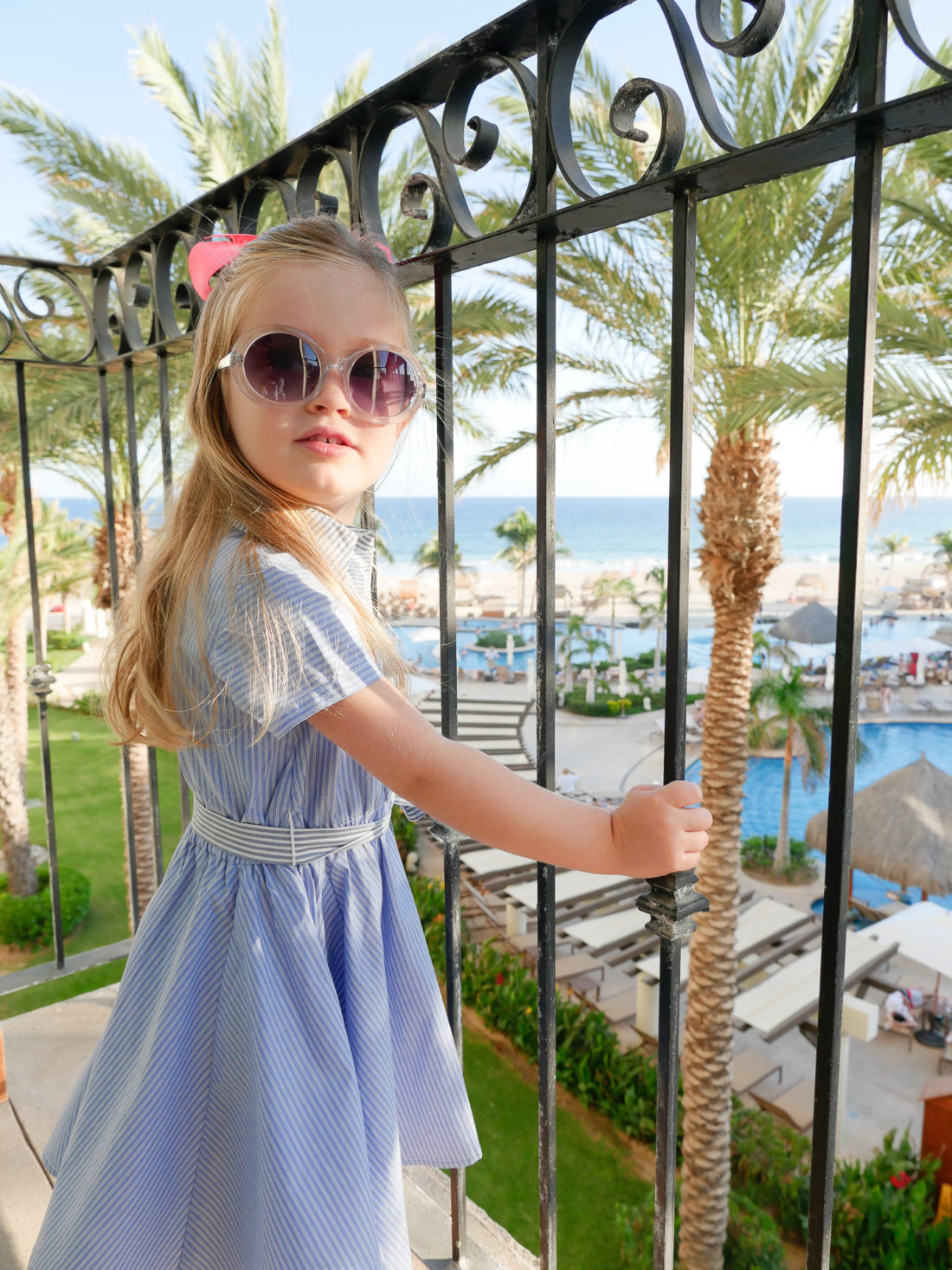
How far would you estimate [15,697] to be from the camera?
11711mm

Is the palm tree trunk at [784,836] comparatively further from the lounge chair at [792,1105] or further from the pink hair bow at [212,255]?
the pink hair bow at [212,255]

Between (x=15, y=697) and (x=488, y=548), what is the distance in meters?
54.8

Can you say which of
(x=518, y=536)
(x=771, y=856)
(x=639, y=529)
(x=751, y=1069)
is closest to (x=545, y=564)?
(x=751, y=1069)

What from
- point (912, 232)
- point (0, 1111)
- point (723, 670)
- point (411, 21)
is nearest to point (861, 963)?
point (723, 670)

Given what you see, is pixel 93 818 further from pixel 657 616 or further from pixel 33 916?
pixel 657 616

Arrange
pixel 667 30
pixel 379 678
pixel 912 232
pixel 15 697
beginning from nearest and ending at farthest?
pixel 667 30 → pixel 379 678 → pixel 912 232 → pixel 15 697

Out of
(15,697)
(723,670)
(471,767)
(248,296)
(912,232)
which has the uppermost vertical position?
(912,232)

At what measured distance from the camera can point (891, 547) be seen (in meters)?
38.3

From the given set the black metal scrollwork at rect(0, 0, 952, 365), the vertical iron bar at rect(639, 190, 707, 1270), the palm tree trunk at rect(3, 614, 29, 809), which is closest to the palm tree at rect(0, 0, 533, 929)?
the palm tree trunk at rect(3, 614, 29, 809)

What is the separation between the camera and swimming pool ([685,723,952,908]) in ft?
79.4

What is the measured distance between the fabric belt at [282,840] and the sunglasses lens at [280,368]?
1.50 feet

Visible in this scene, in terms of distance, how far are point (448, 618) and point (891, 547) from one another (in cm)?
4170

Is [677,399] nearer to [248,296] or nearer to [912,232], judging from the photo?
[248,296]

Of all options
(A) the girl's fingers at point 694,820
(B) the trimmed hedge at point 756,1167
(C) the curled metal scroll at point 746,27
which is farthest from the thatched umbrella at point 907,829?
(C) the curled metal scroll at point 746,27
